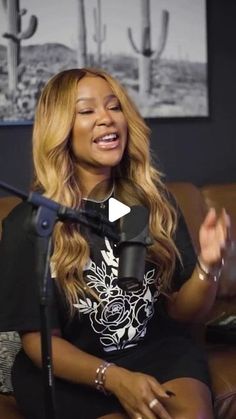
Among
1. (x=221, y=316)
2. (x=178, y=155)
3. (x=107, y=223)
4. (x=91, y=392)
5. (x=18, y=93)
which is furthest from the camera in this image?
(x=178, y=155)

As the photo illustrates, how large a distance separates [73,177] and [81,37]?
34.6 inches

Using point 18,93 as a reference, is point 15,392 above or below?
below

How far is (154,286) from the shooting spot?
5.37 ft

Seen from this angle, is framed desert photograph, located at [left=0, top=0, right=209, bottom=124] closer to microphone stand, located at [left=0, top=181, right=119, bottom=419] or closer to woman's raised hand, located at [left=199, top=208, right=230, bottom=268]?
woman's raised hand, located at [left=199, top=208, right=230, bottom=268]

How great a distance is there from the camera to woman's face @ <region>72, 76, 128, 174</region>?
5.17ft

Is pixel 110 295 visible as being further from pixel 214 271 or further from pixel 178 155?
pixel 178 155

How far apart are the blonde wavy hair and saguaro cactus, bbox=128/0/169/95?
82cm

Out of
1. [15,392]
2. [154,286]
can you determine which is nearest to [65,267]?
[154,286]

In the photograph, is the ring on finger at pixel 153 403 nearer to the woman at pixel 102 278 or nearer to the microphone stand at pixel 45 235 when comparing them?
the woman at pixel 102 278

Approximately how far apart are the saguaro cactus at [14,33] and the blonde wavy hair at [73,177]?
2.11 feet

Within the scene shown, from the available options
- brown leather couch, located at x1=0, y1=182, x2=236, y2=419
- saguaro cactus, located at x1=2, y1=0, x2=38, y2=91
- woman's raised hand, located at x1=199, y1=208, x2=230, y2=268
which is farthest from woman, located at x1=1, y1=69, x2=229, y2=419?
saguaro cactus, located at x1=2, y1=0, x2=38, y2=91

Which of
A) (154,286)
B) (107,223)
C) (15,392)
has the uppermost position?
(107,223)

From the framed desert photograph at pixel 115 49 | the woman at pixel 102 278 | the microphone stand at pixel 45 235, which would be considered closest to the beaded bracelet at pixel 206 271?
the woman at pixel 102 278

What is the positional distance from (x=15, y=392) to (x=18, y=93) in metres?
1.11
